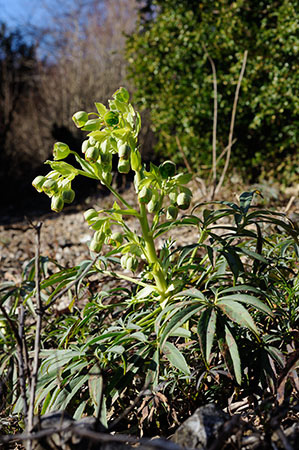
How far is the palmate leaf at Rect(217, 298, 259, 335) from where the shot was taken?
3.37 ft

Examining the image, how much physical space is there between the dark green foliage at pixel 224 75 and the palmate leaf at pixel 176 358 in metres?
2.97

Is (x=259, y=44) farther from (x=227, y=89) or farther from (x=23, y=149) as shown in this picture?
(x=23, y=149)

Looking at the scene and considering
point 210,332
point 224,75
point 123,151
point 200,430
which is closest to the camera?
point 200,430

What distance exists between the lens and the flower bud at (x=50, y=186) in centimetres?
125

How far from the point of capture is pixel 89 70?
7059 mm

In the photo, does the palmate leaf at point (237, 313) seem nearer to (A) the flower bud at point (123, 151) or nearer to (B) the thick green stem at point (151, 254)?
(B) the thick green stem at point (151, 254)

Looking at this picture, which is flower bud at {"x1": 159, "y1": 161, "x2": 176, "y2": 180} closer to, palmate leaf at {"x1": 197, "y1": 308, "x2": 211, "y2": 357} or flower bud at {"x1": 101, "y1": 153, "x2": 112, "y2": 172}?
flower bud at {"x1": 101, "y1": 153, "x2": 112, "y2": 172}

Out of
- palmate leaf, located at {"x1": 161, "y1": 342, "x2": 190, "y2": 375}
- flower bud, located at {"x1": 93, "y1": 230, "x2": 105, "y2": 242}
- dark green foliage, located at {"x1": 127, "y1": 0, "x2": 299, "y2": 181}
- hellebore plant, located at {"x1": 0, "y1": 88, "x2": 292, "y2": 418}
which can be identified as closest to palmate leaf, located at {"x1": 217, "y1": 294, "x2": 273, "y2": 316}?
hellebore plant, located at {"x1": 0, "y1": 88, "x2": 292, "y2": 418}

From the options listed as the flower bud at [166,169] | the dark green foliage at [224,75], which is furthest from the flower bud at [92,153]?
the dark green foliage at [224,75]

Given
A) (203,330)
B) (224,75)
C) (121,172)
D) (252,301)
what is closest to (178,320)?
(203,330)

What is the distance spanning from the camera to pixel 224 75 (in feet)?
12.8

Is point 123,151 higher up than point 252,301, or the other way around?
point 123,151

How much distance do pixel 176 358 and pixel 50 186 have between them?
2.05 ft

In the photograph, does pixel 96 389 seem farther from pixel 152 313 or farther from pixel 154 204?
pixel 154 204
